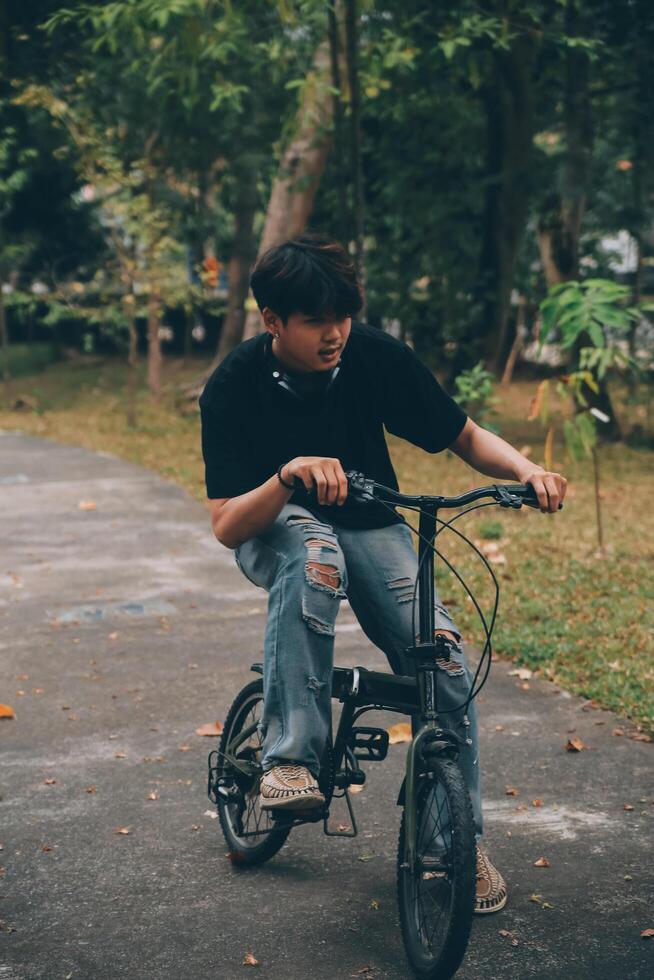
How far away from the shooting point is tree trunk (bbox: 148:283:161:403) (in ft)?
62.8

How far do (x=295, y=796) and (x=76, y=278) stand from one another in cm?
2724

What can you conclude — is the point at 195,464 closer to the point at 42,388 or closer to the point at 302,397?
the point at 302,397

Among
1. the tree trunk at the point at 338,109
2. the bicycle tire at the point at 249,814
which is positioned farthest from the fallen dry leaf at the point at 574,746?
the tree trunk at the point at 338,109

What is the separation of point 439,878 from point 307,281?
1.51m

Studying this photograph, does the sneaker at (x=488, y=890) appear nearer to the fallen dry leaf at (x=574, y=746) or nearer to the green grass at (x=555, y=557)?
the fallen dry leaf at (x=574, y=746)

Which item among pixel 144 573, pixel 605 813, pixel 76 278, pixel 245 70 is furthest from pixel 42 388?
pixel 605 813

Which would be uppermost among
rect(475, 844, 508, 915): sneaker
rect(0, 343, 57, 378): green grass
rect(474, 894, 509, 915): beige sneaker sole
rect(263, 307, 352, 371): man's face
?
rect(263, 307, 352, 371): man's face

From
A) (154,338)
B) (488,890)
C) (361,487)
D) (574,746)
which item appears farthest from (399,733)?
(154,338)

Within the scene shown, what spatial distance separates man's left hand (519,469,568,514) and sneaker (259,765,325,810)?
0.93 metres

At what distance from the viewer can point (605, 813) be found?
4527 mm

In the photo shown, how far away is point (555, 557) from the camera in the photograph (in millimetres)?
9266

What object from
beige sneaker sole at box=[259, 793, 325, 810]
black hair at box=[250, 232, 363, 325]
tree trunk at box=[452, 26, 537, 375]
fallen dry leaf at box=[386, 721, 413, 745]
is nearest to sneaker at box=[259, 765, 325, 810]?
beige sneaker sole at box=[259, 793, 325, 810]

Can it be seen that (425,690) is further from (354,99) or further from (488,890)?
(354,99)

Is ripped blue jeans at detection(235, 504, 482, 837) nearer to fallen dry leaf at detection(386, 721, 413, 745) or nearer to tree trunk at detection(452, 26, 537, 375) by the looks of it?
fallen dry leaf at detection(386, 721, 413, 745)
